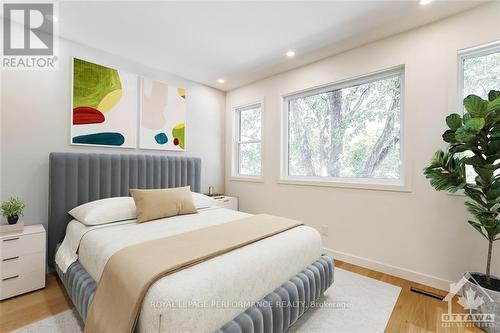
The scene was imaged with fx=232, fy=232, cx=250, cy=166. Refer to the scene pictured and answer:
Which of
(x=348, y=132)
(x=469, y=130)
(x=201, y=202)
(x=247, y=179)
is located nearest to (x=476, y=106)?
(x=469, y=130)

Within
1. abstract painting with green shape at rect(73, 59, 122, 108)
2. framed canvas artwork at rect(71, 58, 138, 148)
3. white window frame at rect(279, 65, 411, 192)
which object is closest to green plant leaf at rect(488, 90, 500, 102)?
white window frame at rect(279, 65, 411, 192)

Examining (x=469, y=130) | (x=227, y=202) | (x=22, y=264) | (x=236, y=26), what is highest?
(x=236, y=26)

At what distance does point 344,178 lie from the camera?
3.11 metres

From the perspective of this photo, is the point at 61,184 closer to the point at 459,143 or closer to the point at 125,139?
the point at 125,139

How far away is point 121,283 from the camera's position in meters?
1.30

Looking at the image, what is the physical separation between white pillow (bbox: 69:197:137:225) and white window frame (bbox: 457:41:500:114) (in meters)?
3.49

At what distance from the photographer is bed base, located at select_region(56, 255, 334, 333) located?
52.8 inches

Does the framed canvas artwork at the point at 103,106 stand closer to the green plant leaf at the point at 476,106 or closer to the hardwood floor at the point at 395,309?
the hardwood floor at the point at 395,309

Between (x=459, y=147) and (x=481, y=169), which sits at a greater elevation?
(x=459, y=147)

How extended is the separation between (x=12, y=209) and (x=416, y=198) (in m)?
3.99

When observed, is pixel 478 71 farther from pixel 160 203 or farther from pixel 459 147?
pixel 160 203

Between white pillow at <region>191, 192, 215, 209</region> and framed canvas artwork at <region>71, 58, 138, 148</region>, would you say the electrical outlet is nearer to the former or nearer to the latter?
white pillow at <region>191, 192, 215, 209</region>

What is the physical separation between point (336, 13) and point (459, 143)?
1599 mm

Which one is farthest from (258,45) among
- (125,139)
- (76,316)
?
(76,316)
